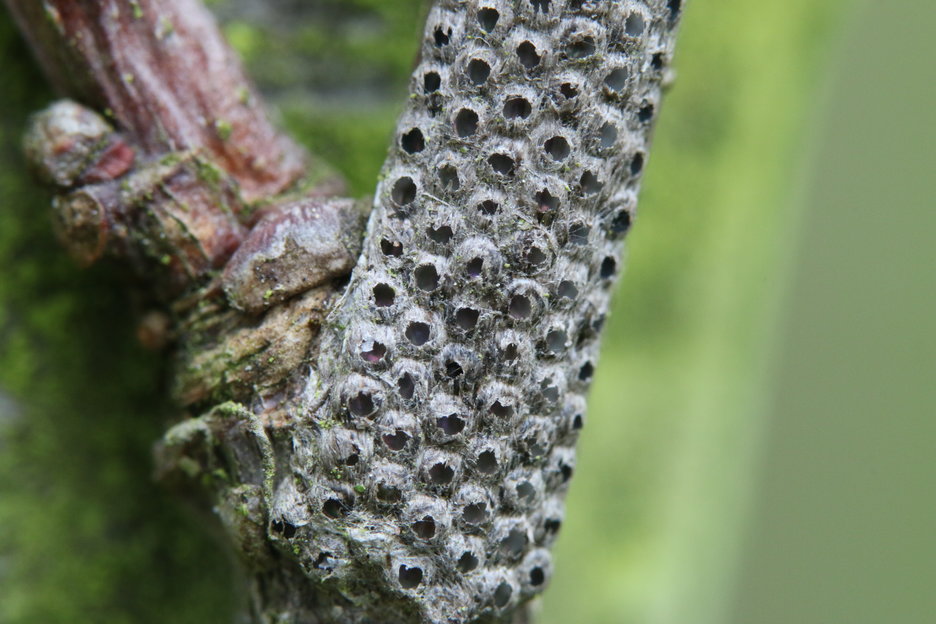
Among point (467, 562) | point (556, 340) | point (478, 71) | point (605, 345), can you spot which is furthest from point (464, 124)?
point (605, 345)

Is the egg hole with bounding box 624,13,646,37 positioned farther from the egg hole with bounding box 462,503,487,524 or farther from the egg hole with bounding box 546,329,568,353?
the egg hole with bounding box 462,503,487,524

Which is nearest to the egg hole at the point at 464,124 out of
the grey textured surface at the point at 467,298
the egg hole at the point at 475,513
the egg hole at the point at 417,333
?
the grey textured surface at the point at 467,298

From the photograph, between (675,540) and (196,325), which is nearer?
(196,325)

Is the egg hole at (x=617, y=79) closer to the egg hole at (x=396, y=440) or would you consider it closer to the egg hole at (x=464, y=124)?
the egg hole at (x=464, y=124)

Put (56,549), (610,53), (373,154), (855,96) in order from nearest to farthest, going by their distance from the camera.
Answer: (610,53) → (56,549) → (373,154) → (855,96)

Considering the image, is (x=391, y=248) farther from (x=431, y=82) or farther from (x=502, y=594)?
(x=502, y=594)

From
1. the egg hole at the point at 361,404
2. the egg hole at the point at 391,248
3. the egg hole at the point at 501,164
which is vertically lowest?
the egg hole at the point at 361,404

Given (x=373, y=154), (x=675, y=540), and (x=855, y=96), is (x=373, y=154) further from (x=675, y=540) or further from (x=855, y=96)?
(x=855, y=96)

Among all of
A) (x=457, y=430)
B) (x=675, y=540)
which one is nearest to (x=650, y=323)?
(x=675, y=540)
